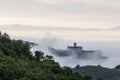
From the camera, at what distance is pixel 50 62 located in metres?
130

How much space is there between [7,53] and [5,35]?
12.8 meters

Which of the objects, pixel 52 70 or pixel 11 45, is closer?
pixel 52 70

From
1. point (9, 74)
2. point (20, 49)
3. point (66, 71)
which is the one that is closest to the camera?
point (9, 74)

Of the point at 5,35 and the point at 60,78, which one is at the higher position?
the point at 5,35

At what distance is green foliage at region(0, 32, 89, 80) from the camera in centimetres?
11031

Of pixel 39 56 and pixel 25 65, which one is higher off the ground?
pixel 39 56

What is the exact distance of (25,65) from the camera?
119 meters

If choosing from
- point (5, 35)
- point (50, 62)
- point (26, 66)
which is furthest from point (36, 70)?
point (5, 35)

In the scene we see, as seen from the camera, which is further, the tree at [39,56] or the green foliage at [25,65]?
the tree at [39,56]

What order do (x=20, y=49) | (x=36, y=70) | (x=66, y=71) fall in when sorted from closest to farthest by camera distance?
(x=36, y=70), (x=66, y=71), (x=20, y=49)

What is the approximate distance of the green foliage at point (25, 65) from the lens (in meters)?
110

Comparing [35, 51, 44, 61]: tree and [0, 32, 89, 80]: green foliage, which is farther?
[35, 51, 44, 61]: tree

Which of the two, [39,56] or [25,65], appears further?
[39,56]

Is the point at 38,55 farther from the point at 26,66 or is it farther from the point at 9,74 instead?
the point at 9,74
